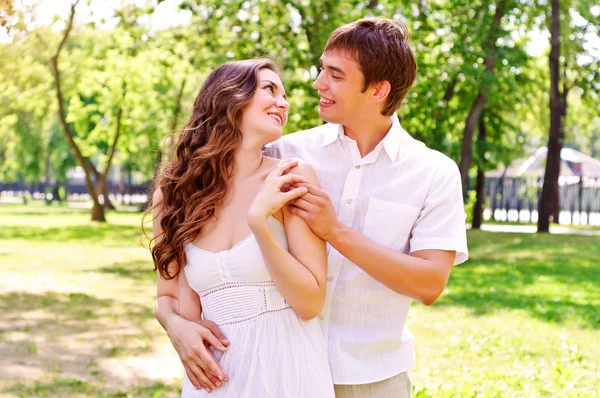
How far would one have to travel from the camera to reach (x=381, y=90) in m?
3.06

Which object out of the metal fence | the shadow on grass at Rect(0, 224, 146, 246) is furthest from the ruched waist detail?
the metal fence

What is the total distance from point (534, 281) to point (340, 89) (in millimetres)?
12157

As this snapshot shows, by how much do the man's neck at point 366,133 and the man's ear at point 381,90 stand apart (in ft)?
0.31

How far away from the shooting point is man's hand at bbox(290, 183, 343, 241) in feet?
8.82

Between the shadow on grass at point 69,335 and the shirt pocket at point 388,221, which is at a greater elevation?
the shirt pocket at point 388,221

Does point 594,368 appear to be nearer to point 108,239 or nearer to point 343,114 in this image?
point 343,114

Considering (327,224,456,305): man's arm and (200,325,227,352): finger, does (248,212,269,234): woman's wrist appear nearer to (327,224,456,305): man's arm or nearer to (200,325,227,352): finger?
(327,224,456,305): man's arm

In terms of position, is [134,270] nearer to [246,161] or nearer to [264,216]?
[246,161]

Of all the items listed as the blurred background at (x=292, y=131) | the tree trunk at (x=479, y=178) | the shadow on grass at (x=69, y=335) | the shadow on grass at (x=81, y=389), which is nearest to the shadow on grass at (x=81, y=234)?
the blurred background at (x=292, y=131)

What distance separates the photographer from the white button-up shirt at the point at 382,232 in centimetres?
293

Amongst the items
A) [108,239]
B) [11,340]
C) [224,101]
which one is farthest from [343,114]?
[108,239]

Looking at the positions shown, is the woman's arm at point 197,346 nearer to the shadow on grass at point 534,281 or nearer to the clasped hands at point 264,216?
the clasped hands at point 264,216

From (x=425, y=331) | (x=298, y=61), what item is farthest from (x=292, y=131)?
(x=425, y=331)

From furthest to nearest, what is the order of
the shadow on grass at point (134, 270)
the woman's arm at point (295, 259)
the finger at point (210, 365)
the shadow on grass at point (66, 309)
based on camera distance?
the shadow on grass at point (134, 270)
the shadow on grass at point (66, 309)
the finger at point (210, 365)
the woman's arm at point (295, 259)
